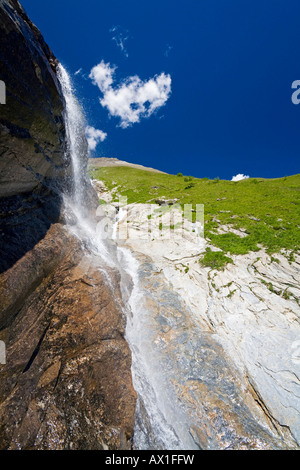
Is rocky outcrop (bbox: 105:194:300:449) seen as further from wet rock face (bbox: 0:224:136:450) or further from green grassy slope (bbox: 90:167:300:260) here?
green grassy slope (bbox: 90:167:300:260)

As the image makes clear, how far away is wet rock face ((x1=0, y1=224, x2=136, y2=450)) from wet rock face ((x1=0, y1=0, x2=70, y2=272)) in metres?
1.09

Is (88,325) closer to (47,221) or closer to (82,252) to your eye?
(82,252)

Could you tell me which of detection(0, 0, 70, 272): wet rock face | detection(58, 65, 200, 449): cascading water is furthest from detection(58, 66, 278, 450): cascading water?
detection(0, 0, 70, 272): wet rock face

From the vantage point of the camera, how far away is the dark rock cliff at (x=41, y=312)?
488 centimetres

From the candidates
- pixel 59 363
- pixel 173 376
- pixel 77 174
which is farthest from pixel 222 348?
pixel 77 174

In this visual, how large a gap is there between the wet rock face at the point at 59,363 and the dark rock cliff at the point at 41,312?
0.9 inches

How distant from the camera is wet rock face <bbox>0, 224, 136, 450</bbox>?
4.71 meters

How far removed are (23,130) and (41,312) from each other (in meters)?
6.86

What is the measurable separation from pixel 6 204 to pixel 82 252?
4120 millimetres

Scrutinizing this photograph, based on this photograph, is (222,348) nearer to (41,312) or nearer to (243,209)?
(41,312)

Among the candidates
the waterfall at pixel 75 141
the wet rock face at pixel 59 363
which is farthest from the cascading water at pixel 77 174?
the wet rock face at pixel 59 363

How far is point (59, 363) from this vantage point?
19.1 feet
